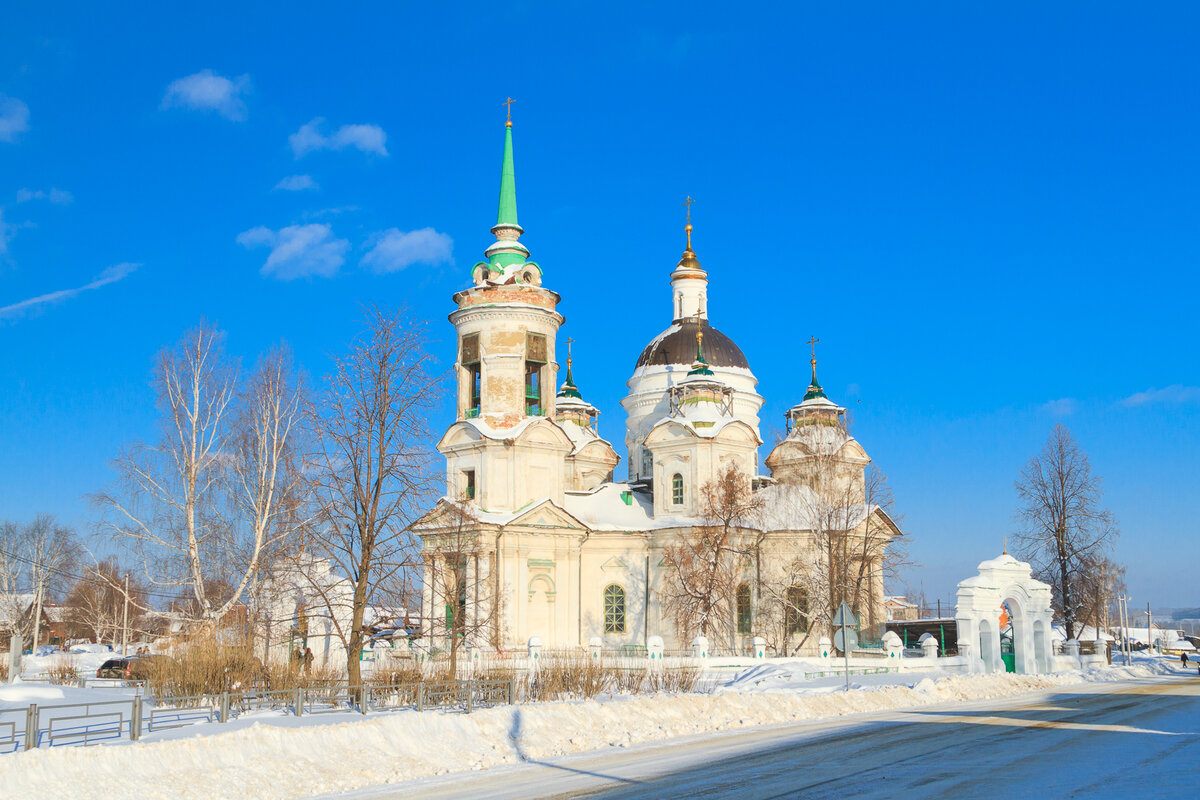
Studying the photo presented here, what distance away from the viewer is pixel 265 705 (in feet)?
58.7

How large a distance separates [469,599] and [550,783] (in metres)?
24.8

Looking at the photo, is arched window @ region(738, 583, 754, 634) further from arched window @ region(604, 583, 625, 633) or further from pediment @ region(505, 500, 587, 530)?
pediment @ region(505, 500, 587, 530)

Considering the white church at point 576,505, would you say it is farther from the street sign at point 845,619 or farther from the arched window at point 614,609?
the street sign at point 845,619

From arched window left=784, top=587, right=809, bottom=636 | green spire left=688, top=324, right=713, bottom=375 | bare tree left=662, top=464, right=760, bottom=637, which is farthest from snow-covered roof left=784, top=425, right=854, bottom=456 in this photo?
arched window left=784, top=587, right=809, bottom=636

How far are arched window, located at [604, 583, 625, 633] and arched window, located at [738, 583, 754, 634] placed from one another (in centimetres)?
468

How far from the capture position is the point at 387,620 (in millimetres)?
21172

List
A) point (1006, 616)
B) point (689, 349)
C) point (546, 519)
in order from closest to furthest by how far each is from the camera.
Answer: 1. point (1006, 616)
2. point (546, 519)
3. point (689, 349)

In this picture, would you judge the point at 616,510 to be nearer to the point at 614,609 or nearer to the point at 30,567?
the point at 614,609

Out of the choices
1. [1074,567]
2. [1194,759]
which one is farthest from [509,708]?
[1074,567]

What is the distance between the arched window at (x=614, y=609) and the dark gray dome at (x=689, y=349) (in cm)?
1270

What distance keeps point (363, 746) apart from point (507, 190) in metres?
33.0

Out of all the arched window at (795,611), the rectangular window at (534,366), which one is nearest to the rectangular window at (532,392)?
the rectangular window at (534,366)

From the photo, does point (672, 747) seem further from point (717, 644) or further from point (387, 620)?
point (717, 644)

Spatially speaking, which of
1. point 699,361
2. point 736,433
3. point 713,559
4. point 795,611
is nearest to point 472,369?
point 699,361
